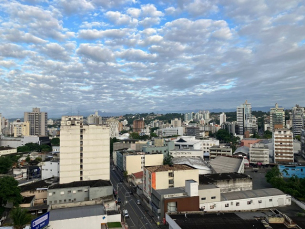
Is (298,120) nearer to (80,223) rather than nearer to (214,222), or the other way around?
(214,222)

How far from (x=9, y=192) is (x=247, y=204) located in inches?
1122

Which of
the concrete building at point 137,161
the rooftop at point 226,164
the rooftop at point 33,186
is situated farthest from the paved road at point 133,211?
the rooftop at point 226,164

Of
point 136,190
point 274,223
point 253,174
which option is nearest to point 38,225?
point 274,223

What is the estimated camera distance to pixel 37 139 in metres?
84.1

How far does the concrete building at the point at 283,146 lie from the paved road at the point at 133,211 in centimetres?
3789

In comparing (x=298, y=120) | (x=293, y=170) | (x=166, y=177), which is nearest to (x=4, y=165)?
(x=166, y=177)

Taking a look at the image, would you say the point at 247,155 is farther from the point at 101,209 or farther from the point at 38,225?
the point at 38,225

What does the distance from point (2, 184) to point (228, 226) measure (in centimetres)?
2577

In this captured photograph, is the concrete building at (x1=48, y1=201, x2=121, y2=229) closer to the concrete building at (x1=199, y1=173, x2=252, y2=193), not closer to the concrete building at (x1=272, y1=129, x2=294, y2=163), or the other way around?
Result: the concrete building at (x1=199, y1=173, x2=252, y2=193)

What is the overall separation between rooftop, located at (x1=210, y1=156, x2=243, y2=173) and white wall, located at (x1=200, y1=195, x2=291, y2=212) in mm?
12433

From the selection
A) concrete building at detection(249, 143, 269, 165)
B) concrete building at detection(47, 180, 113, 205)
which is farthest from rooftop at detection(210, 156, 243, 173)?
concrete building at detection(47, 180, 113, 205)

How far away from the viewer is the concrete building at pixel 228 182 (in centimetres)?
3322

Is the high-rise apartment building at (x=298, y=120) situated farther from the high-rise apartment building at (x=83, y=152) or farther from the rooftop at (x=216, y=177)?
the high-rise apartment building at (x=83, y=152)

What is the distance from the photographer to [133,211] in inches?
1172
